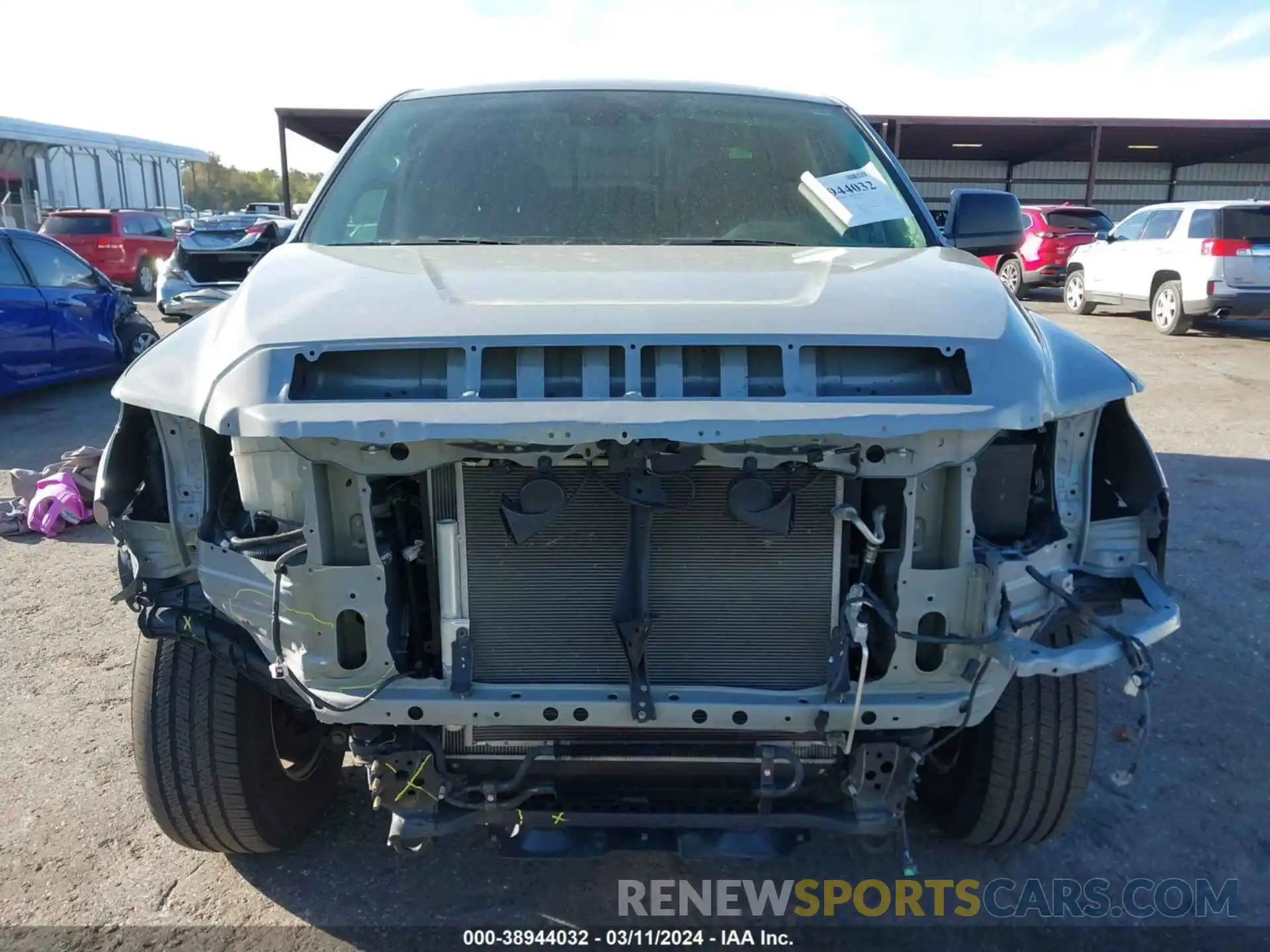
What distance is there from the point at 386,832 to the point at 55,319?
8191 millimetres

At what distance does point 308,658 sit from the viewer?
2.18 meters

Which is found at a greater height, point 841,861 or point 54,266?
point 54,266

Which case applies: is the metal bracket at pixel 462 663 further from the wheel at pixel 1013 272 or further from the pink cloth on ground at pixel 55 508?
the wheel at pixel 1013 272

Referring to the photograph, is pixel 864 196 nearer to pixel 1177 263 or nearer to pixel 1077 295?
pixel 1177 263

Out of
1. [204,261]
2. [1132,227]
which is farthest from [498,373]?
[1132,227]

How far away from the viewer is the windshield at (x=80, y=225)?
19422mm

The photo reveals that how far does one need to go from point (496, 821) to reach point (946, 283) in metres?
1.68

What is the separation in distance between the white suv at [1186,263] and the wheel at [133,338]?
12367mm

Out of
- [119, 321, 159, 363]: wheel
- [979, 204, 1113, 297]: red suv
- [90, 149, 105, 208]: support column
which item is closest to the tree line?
[90, 149, 105, 208]: support column

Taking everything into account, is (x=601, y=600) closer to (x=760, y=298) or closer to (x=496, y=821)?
(x=496, y=821)

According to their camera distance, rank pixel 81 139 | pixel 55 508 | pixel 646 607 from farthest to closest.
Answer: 1. pixel 81 139
2. pixel 55 508
3. pixel 646 607

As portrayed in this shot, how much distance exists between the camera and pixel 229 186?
6175 cm

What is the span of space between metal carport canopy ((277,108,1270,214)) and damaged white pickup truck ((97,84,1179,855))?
17069mm

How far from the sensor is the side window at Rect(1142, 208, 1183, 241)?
1341cm
